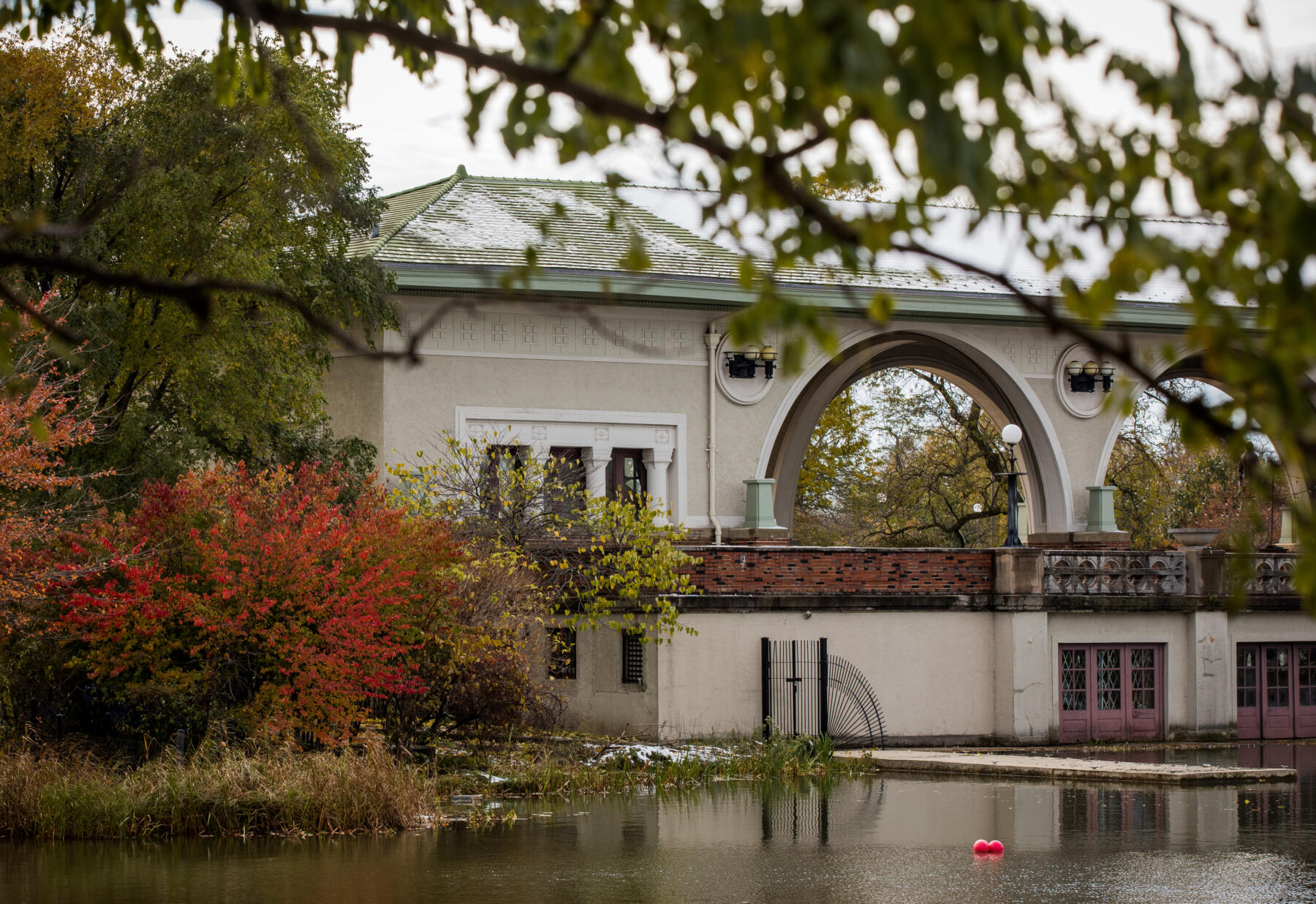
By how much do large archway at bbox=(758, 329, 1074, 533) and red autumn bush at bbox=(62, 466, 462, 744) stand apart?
452 inches

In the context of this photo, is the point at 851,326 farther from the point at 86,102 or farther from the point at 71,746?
the point at 71,746

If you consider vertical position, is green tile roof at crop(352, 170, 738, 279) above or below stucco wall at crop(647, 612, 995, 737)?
above

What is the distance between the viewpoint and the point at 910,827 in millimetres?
17109

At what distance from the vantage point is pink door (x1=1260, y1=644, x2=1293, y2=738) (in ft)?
97.8

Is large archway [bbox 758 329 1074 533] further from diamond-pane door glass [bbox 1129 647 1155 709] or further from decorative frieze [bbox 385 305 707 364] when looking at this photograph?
diamond-pane door glass [bbox 1129 647 1155 709]

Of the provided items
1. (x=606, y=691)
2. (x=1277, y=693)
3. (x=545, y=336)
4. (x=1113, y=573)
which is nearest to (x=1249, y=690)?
(x=1277, y=693)

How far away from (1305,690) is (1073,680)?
5.39 metres

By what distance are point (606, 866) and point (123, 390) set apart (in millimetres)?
12824

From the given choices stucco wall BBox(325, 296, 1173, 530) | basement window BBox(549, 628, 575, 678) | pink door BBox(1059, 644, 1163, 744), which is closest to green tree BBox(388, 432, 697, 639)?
basement window BBox(549, 628, 575, 678)

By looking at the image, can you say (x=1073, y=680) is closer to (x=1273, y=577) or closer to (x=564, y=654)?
(x=1273, y=577)

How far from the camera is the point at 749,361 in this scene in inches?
1126

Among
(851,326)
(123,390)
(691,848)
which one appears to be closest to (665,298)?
(851,326)

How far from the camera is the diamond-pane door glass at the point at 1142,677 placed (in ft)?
94.1

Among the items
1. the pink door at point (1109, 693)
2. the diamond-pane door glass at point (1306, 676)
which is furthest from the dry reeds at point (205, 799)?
the diamond-pane door glass at point (1306, 676)
